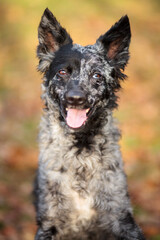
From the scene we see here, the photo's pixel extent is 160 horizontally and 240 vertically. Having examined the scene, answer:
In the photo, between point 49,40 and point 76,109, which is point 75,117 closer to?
point 76,109

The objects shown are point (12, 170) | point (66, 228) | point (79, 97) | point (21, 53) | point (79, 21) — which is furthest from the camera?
point (79, 21)

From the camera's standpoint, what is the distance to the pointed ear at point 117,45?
5348 mm

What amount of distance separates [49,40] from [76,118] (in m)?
1.28

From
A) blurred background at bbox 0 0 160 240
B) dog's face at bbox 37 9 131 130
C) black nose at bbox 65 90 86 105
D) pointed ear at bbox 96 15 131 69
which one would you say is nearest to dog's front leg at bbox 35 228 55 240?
blurred background at bbox 0 0 160 240

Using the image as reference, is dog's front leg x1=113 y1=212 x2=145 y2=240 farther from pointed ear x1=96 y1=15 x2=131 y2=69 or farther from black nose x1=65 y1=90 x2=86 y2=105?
pointed ear x1=96 y1=15 x2=131 y2=69

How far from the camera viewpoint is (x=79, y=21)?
79.7ft

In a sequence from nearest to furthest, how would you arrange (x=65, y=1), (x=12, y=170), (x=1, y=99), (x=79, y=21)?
(x=12, y=170) < (x=1, y=99) < (x=79, y=21) < (x=65, y=1)

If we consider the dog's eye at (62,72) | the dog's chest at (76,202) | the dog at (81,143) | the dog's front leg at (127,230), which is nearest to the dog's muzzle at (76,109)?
the dog at (81,143)

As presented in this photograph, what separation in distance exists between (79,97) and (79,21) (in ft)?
67.0

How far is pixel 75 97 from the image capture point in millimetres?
4680

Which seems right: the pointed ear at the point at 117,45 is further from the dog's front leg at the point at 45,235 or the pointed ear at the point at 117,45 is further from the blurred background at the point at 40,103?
the blurred background at the point at 40,103

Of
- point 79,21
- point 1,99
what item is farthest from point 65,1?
point 1,99

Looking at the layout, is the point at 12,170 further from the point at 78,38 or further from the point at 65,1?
the point at 65,1

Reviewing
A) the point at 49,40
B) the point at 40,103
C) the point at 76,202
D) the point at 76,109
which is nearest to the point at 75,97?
the point at 76,109
